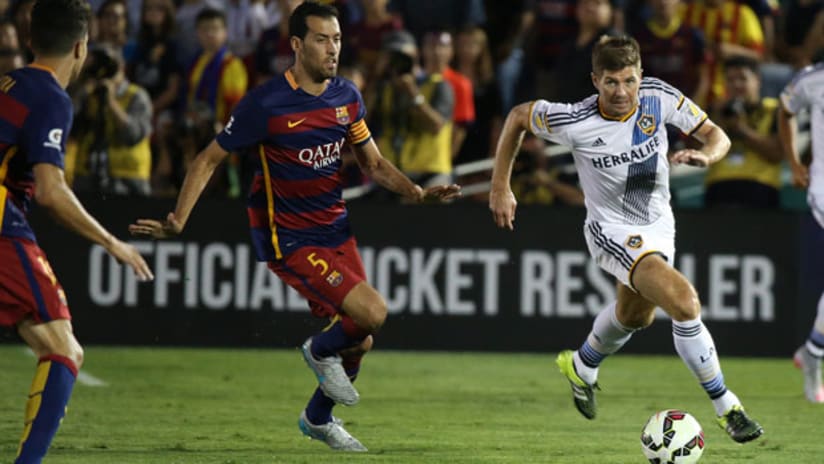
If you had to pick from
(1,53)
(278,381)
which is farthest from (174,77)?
(278,381)

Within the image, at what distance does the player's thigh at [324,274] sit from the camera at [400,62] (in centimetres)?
502

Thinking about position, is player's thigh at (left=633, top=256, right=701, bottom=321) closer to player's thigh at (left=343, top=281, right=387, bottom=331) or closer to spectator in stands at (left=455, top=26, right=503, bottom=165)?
player's thigh at (left=343, top=281, right=387, bottom=331)

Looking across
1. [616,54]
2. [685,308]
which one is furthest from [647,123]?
[685,308]

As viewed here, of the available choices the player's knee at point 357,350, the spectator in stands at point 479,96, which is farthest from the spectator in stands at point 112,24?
the player's knee at point 357,350

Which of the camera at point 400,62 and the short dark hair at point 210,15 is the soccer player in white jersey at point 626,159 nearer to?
the camera at point 400,62

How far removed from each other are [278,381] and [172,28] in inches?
216

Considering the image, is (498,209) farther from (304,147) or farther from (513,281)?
(513,281)

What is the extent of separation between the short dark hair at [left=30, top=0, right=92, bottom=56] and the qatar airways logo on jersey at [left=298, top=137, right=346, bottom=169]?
6.89 ft

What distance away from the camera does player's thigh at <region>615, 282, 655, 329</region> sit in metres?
8.92

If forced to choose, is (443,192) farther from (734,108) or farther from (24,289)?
(734,108)

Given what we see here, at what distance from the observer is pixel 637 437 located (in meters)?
8.73

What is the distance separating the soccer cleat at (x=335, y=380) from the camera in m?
8.03

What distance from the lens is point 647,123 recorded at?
27.7 ft

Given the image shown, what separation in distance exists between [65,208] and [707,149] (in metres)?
3.82
